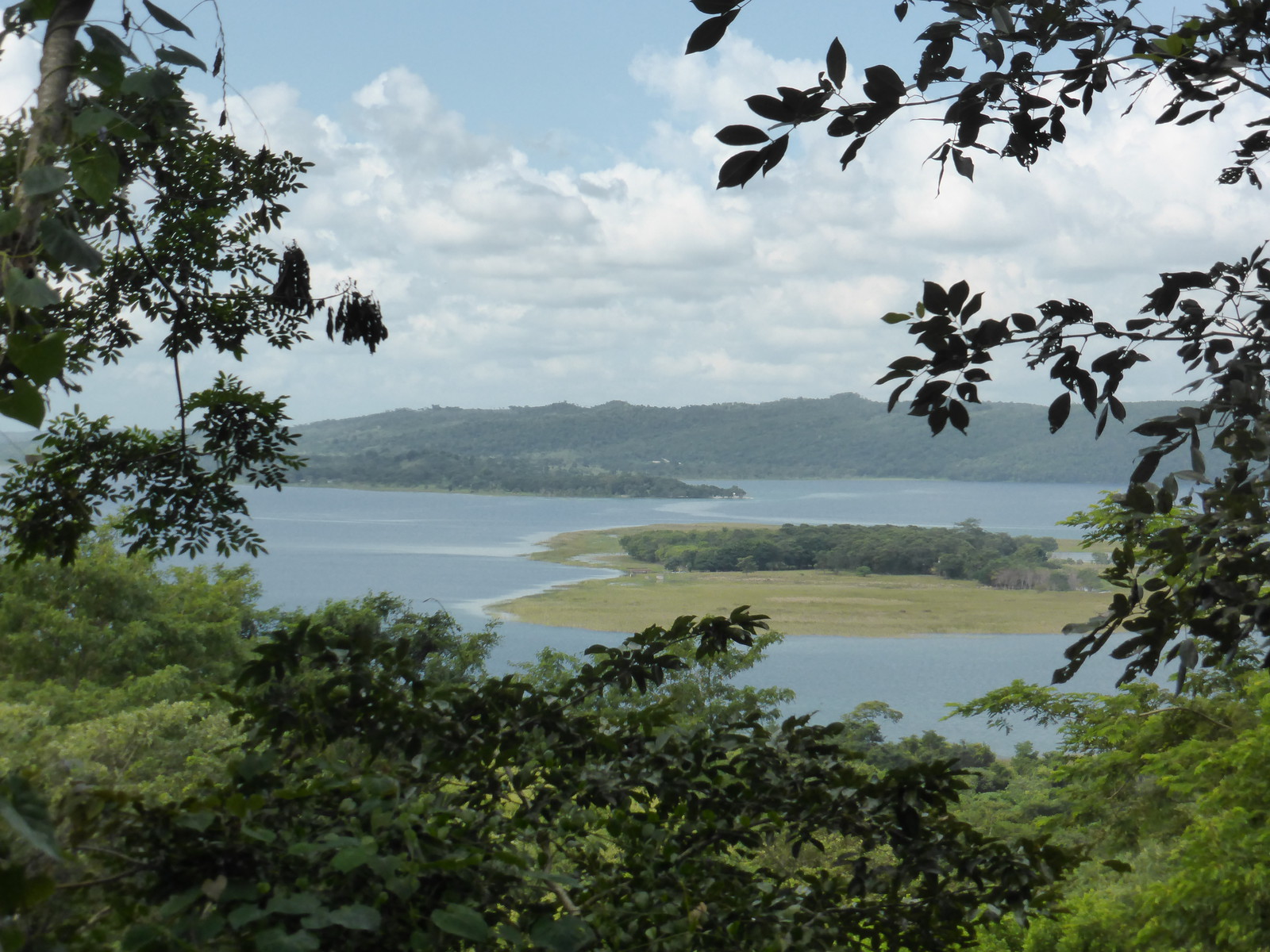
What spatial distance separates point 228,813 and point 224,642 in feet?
46.6

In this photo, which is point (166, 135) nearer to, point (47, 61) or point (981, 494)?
point (47, 61)

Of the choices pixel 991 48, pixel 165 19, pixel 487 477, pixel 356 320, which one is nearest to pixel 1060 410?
pixel 991 48

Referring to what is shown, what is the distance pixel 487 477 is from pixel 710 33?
24.0 meters

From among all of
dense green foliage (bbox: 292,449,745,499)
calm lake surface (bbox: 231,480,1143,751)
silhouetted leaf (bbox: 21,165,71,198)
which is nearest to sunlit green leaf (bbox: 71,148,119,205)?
silhouetted leaf (bbox: 21,165,71,198)

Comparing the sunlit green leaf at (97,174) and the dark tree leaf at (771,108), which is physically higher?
the dark tree leaf at (771,108)

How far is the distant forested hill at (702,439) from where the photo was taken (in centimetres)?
2602

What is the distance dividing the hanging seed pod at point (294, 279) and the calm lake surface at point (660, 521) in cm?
808

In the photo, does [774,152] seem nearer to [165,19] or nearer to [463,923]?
[165,19]

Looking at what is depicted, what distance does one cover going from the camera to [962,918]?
1.63 metres

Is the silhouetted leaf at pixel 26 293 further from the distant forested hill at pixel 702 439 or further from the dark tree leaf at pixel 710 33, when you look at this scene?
the distant forested hill at pixel 702 439

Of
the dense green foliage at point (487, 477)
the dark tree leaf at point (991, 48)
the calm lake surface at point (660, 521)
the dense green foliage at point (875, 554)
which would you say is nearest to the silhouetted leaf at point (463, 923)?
the dark tree leaf at point (991, 48)

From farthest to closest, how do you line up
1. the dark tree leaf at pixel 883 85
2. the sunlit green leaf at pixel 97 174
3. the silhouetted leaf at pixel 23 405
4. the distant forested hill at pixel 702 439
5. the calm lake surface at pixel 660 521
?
the distant forested hill at pixel 702 439
the calm lake surface at pixel 660 521
the dark tree leaf at pixel 883 85
the sunlit green leaf at pixel 97 174
the silhouetted leaf at pixel 23 405

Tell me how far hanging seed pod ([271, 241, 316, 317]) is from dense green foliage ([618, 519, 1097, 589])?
56.4ft

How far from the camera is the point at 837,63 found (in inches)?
36.0
